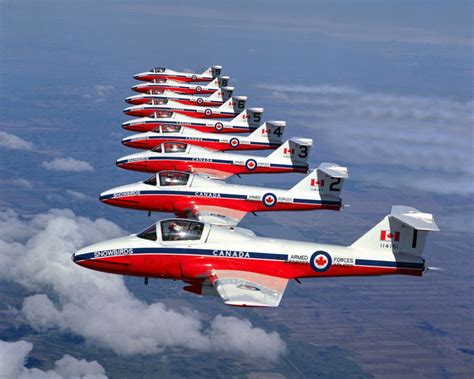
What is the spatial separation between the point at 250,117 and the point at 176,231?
3034 cm

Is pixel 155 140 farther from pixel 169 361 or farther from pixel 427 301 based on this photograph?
pixel 427 301

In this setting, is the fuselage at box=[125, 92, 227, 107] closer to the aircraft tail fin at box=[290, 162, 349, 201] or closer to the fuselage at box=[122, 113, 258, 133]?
the fuselage at box=[122, 113, 258, 133]

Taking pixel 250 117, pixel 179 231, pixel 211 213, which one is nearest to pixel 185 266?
pixel 179 231

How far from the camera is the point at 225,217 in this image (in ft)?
121

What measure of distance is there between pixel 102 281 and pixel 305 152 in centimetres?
16286

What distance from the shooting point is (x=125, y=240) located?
27891 millimetres

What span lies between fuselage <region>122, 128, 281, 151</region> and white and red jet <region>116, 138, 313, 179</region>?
440 centimetres

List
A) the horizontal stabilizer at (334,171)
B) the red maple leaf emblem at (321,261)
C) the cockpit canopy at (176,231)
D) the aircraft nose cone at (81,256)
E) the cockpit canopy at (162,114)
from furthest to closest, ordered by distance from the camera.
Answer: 1. the cockpit canopy at (162,114)
2. the horizontal stabilizer at (334,171)
3. the red maple leaf emblem at (321,261)
4. the cockpit canopy at (176,231)
5. the aircraft nose cone at (81,256)

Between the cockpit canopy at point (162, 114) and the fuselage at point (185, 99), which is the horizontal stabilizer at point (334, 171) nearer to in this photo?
the cockpit canopy at point (162, 114)

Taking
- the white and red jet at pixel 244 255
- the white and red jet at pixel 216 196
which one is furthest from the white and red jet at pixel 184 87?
the white and red jet at pixel 244 255

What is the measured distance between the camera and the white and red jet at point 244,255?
1081 inches

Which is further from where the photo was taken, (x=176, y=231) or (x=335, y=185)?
(x=335, y=185)

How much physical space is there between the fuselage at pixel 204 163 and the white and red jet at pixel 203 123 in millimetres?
8922

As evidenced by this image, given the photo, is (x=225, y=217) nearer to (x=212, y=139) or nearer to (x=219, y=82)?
(x=212, y=139)
